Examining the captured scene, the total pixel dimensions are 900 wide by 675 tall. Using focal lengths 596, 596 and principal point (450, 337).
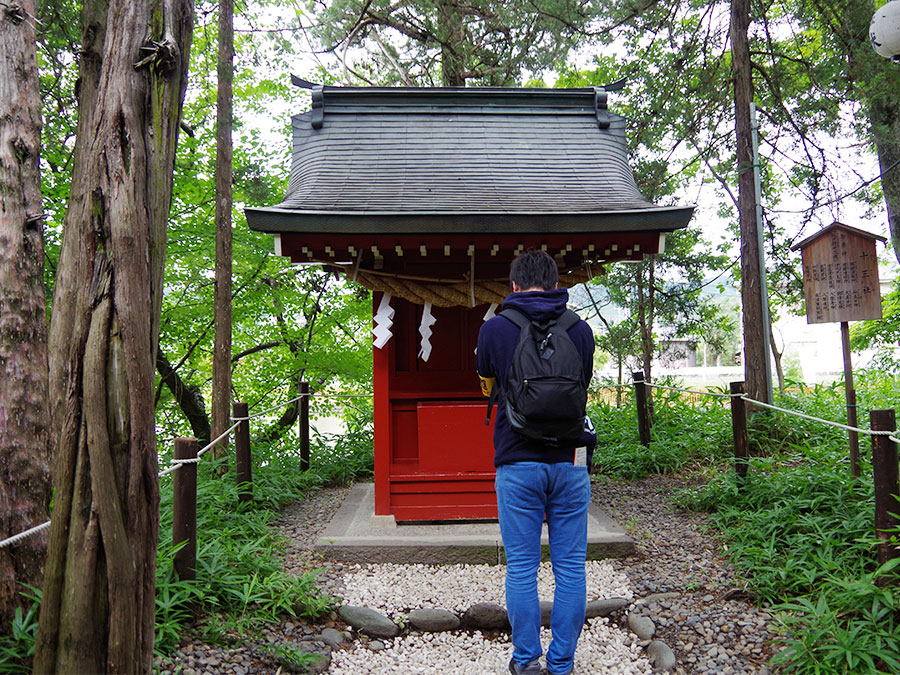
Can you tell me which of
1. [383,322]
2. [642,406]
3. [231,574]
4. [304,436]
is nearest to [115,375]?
[231,574]

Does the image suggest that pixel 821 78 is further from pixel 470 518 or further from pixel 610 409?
pixel 470 518

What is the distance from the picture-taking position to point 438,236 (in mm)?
4719

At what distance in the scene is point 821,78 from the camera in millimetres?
7332

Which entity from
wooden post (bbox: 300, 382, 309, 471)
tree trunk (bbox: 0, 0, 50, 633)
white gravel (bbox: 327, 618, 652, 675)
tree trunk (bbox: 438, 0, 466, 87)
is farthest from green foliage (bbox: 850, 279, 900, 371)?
tree trunk (bbox: 0, 0, 50, 633)

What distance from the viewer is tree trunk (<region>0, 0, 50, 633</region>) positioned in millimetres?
2871

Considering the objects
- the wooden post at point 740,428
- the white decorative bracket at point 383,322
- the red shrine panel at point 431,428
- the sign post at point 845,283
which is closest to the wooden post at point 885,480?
the sign post at point 845,283

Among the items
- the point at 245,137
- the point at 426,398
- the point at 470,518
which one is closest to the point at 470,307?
the point at 426,398

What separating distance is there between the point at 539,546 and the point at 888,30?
16.9ft

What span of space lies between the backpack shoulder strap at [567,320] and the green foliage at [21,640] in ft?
8.50

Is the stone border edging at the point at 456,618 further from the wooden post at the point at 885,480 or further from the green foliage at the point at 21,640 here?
the green foliage at the point at 21,640

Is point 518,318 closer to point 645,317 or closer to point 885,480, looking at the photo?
point 885,480

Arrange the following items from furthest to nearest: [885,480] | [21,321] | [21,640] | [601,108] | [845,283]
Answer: [601,108]
[845,283]
[885,480]
[21,321]
[21,640]

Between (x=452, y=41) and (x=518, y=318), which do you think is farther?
(x=452, y=41)

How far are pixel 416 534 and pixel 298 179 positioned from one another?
3489 millimetres
